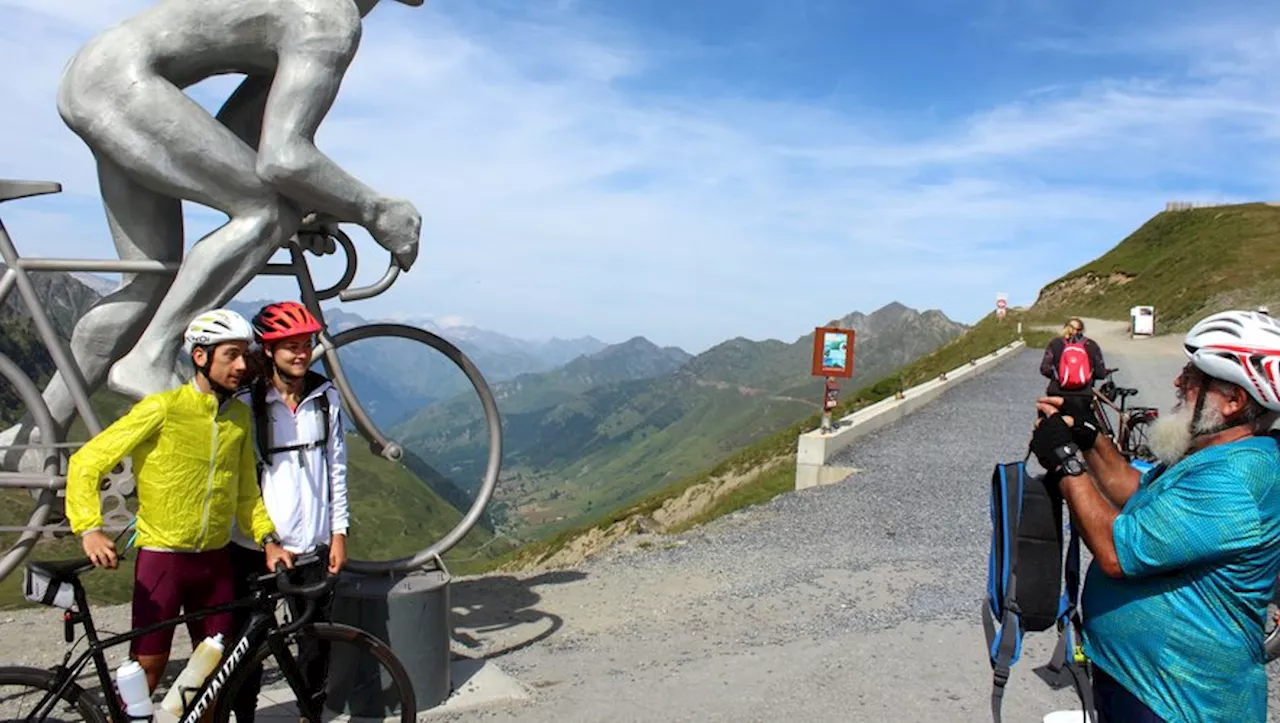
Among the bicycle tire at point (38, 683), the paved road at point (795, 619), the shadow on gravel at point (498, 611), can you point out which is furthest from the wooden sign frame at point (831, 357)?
the bicycle tire at point (38, 683)

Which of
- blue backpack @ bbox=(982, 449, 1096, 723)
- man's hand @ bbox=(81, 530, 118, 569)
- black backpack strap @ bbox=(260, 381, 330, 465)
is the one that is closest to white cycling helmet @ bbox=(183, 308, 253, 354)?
black backpack strap @ bbox=(260, 381, 330, 465)

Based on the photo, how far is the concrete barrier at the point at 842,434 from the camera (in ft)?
45.1

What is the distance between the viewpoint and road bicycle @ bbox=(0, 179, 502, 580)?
15.6ft

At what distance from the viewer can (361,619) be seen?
5074 mm

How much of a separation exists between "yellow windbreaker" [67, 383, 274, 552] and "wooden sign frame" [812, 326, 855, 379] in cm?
1272

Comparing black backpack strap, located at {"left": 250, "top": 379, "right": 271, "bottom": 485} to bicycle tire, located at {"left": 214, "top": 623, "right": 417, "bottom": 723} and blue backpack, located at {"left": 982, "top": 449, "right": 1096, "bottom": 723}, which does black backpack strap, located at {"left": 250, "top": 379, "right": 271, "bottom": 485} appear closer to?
bicycle tire, located at {"left": 214, "top": 623, "right": 417, "bottom": 723}

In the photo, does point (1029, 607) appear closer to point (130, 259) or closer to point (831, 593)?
point (130, 259)

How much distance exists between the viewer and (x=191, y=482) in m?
3.78

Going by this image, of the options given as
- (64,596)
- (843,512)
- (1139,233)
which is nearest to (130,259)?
(64,596)

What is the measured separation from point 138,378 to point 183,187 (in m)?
1.04

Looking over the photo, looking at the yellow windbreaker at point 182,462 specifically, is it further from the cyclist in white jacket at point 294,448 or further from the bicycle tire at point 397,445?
the bicycle tire at point 397,445

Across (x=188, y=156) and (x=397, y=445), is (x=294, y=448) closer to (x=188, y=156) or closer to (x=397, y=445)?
(x=397, y=445)

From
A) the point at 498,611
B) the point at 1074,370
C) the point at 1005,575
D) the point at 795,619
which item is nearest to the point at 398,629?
Result: the point at 498,611

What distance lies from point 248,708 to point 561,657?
2695mm
